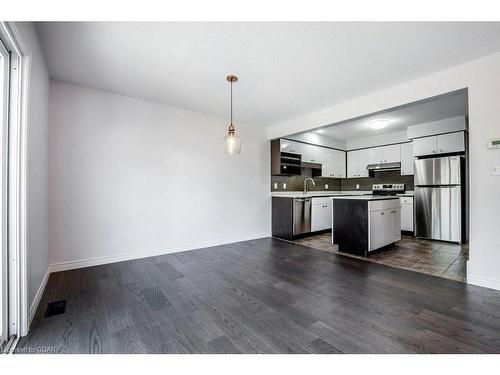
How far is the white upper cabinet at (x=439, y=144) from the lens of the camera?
167 inches

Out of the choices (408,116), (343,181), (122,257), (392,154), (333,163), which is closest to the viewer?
(122,257)

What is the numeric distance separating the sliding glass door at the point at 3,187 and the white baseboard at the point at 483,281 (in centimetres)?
404

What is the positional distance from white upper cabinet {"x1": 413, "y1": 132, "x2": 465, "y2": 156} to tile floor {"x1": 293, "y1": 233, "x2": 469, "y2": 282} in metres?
1.80

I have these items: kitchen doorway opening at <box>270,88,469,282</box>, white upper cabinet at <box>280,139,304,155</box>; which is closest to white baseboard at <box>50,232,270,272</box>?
kitchen doorway opening at <box>270,88,469,282</box>

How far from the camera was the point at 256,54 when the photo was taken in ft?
7.50

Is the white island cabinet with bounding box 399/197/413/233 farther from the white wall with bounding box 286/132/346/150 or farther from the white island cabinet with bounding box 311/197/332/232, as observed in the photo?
the white wall with bounding box 286/132/346/150

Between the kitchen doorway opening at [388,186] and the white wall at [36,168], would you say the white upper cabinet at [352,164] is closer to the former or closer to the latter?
the kitchen doorway opening at [388,186]

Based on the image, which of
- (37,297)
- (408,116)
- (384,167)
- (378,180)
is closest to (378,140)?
(384,167)

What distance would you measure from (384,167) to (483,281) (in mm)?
3723

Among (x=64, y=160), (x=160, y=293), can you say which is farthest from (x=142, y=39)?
(x=160, y=293)

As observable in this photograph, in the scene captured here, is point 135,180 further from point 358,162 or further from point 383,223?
point 358,162

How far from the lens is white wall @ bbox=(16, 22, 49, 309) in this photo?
1790 millimetres

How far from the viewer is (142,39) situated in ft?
6.73
